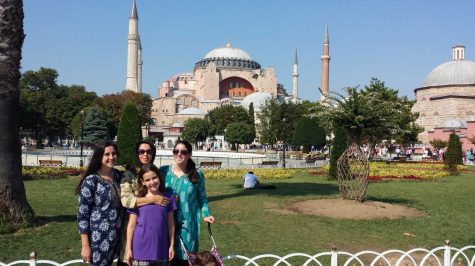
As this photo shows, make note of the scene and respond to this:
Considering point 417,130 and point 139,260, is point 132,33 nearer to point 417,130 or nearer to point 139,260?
point 417,130

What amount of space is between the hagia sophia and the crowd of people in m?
34.4

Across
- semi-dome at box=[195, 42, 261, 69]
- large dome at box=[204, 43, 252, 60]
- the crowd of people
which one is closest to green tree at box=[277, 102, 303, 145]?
the crowd of people

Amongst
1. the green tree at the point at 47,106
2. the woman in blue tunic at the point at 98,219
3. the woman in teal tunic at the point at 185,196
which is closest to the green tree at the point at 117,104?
the green tree at the point at 47,106

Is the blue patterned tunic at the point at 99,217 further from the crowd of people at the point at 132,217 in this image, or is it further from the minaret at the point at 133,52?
the minaret at the point at 133,52

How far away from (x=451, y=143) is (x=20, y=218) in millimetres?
18483

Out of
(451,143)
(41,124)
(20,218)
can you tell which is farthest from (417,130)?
(41,124)

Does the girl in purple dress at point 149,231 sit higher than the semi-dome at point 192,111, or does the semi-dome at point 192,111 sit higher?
the semi-dome at point 192,111

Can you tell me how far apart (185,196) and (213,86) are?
75.4 m

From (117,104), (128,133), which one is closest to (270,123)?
(117,104)

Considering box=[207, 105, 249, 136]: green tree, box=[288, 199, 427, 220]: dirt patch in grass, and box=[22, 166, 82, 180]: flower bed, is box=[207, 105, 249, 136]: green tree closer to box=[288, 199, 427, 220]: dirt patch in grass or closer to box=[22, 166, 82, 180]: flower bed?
box=[22, 166, 82, 180]: flower bed

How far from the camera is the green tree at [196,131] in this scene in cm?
4712

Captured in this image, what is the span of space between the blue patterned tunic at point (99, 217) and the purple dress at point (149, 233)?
0.18 m

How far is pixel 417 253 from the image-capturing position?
6.09 m

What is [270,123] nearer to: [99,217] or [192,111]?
[192,111]
